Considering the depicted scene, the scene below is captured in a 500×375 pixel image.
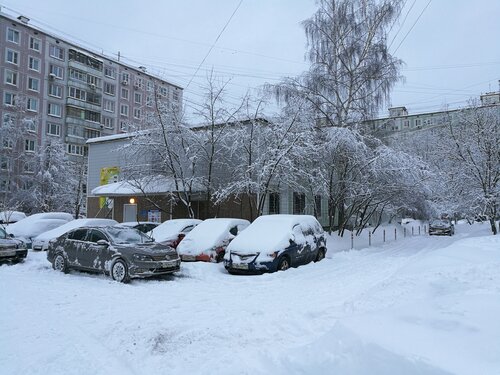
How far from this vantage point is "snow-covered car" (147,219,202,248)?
16141mm

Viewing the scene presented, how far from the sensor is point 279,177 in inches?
783

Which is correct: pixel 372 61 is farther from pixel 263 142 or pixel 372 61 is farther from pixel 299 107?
pixel 263 142

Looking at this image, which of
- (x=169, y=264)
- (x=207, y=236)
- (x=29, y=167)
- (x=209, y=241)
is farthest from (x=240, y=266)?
(x=29, y=167)

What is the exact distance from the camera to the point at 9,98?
163 feet

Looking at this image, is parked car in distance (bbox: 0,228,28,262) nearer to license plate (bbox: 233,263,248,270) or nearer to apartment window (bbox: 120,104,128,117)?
license plate (bbox: 233,263,248,270)

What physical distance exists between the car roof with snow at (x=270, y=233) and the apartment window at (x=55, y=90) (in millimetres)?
48849

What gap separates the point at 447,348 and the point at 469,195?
76.1ft

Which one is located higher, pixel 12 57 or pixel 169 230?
pixel 12 57

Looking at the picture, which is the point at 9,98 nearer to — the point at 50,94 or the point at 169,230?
the point at 50,94

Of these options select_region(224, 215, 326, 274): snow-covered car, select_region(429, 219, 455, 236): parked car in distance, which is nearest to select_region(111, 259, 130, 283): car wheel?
select_region(224, 215, 326, 274): snow-covered car

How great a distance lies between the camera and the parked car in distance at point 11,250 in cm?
1406

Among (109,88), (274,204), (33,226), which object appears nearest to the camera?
(33,226)

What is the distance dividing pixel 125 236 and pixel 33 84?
48.1m

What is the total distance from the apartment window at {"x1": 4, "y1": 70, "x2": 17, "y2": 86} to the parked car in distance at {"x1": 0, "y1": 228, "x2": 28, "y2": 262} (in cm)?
4202
